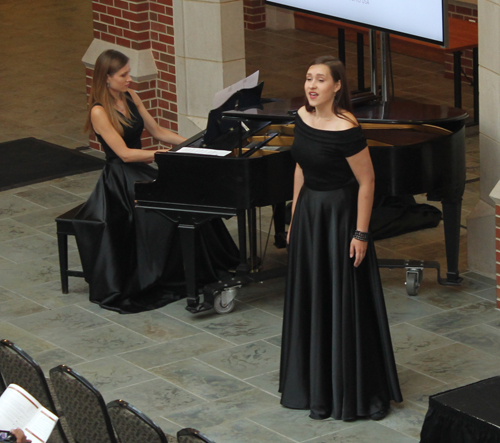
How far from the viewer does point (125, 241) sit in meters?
5.92

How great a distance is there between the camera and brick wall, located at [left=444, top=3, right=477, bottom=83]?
10430 millimetres

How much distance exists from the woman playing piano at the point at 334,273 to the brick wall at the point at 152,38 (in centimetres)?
377

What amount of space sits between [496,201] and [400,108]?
87cm

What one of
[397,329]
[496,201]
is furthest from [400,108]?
[397,329]

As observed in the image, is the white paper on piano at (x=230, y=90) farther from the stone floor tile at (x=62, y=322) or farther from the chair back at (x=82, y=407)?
the chair back at (x=82, y=407)

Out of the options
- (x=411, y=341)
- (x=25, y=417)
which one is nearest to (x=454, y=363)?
(x=411, y=341)

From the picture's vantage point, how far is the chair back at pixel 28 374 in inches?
137

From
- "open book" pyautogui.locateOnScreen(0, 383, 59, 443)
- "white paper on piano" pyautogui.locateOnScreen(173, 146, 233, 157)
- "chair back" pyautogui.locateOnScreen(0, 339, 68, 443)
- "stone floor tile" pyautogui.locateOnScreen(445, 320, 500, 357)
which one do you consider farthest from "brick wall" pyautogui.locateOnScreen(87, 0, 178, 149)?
"open book" pyautogui.locateOnScreen(0, 383, 59, 443)

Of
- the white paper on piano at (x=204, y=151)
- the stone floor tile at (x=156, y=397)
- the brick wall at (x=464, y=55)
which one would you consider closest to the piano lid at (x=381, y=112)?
the white paper on piano at (x=204, y=151)

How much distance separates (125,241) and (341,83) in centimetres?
204

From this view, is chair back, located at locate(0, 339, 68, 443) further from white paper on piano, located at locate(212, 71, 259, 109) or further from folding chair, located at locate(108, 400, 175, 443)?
white paper on piano, located at locate(212, 71, 259, 109)

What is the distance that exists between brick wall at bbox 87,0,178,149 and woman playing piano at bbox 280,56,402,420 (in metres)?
3.77

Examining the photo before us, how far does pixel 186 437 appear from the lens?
2.78m

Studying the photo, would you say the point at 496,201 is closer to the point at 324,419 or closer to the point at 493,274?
the point at 493,274
